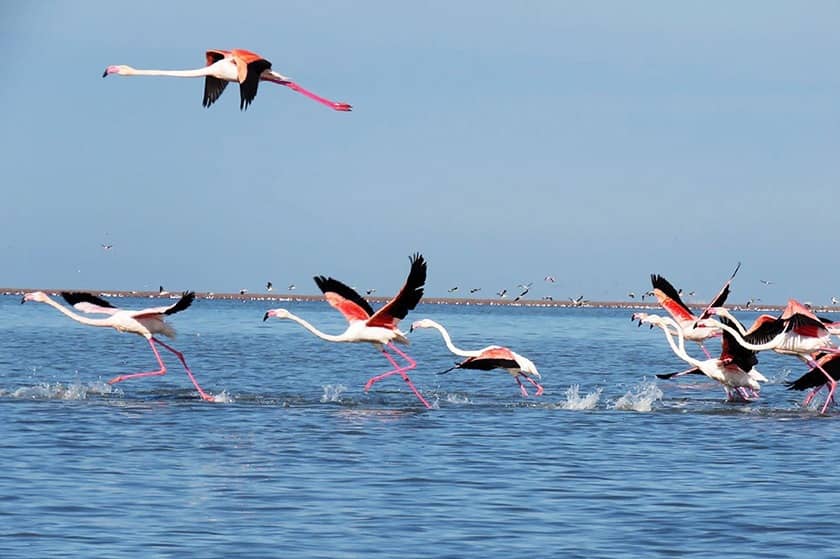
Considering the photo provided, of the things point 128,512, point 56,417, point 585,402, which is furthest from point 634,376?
point 128,512

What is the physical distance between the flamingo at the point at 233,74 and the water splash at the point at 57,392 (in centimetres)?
617

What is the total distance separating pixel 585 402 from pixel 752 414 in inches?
87.8

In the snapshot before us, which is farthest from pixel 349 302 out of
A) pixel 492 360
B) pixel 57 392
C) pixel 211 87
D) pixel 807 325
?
pixel 807 325

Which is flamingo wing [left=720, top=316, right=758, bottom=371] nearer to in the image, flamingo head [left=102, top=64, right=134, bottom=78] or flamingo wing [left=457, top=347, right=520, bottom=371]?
flamingo wing [left=457, top=347, right=520, bottom=371]

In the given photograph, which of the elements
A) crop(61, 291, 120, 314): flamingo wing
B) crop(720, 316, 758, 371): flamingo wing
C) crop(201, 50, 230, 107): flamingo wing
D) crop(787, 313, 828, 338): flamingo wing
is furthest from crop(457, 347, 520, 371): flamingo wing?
crop(201, 50, 230, 107): flamingo wing

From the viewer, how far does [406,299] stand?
16.9 meters

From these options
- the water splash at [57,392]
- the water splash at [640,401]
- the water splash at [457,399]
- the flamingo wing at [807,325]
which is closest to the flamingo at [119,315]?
the water splash at [57,392]

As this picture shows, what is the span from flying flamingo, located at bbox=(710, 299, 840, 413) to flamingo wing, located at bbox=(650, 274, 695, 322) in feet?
8.52

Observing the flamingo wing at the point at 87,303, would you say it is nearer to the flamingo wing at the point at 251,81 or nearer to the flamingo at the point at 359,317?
the flamingo at the point at 359,317

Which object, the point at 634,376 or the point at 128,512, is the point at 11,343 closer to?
the point at 634,376

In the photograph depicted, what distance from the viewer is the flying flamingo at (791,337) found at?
19.2 meters

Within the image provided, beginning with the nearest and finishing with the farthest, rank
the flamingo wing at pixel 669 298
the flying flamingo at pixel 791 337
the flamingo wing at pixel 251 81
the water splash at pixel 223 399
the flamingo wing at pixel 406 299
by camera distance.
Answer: the flamingo wing at pixel 251 81
the flamingo wing at pixel 406 299
the water splash at pixel 223 399
the flying flamingo at pixel 791 337
the flamingo wing at pixel 669 298

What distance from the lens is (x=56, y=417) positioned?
1653 cm

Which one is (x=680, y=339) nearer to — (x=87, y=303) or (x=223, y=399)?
(x=223, y=399)
